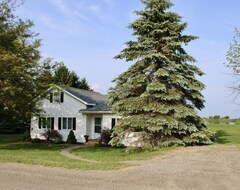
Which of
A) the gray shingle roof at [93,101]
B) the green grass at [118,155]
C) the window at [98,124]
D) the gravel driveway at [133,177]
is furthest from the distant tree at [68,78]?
the gravel driveway at [133,177]

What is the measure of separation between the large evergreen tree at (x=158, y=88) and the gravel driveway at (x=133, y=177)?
6.94 metres

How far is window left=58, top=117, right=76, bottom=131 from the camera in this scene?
98.0 feet

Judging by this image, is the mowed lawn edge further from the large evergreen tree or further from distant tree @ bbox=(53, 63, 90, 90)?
distant tree @ bbox=(53, 63, 90, 90)

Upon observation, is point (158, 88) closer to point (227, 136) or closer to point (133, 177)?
point (133, 177)

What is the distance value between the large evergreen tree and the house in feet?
23.4

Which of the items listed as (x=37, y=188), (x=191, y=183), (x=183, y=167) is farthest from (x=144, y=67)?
(x=37, y=188)

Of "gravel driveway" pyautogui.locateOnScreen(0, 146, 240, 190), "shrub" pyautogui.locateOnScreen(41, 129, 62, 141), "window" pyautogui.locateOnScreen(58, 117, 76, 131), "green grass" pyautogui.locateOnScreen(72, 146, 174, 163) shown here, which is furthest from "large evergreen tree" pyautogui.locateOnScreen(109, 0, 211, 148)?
"shrub" pyautogui.locateOnScreen(41, 129, 62, 141)

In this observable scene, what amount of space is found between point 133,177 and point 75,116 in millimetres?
20688

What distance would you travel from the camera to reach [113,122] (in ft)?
92.1

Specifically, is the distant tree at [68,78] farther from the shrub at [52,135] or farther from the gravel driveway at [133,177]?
the gravel driveway at [133,177]

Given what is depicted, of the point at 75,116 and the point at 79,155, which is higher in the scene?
the point at 75,116

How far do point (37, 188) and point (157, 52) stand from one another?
→ 14641 millimetres

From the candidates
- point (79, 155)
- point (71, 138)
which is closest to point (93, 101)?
point (71, 138)

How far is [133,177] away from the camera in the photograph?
31.8 feet
